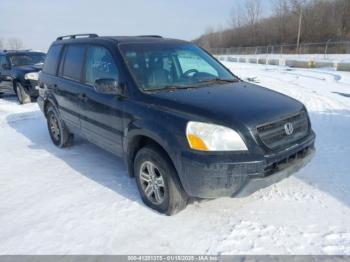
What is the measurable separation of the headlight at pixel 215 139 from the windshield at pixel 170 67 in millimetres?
966

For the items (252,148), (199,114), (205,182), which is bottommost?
(205,182)

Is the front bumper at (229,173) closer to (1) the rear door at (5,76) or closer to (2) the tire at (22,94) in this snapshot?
(2) the tire at (22,94)

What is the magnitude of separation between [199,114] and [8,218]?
246 cm

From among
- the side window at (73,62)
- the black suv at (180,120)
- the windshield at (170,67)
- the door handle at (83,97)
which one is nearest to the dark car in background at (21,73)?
the side window at (73,62)

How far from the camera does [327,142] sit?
533 cm

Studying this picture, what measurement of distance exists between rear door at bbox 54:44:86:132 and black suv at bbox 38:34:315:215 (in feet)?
0.10

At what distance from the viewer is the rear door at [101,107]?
3.73 meters

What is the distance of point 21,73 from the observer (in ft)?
34.0

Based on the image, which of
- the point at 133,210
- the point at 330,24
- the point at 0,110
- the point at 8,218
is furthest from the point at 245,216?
the point at 330,24

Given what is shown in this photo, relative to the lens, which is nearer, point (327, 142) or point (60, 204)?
point (60, 204)

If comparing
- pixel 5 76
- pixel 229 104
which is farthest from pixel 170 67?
pixel 5 76

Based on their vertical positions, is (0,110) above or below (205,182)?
below

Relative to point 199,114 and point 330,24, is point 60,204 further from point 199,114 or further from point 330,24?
point 330,24

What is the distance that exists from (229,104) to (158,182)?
3.71 ft
